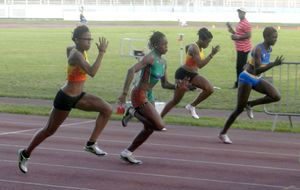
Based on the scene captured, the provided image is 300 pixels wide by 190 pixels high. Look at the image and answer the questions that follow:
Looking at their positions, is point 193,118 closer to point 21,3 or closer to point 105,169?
point 105,169

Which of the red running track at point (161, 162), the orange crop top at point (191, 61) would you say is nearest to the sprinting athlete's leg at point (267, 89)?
the red running track at point (161, 162)

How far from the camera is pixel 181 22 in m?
69.5

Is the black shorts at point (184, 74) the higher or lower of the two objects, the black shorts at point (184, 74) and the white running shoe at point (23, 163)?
the higher

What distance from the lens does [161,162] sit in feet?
38.1

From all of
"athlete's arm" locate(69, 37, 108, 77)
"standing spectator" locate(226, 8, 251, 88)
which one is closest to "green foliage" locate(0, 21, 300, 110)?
"standing spectator" locate(226, 8, 251, 88)

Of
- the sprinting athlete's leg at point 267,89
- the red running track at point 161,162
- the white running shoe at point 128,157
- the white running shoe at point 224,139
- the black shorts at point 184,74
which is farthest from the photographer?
the black shorts at point 184,74

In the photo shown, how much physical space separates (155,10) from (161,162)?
7315 centimetres

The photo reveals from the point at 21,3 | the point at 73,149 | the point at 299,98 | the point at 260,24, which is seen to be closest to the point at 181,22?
the point at 260,24

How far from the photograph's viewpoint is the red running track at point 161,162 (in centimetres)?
1000

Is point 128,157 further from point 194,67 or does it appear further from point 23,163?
point 194,67

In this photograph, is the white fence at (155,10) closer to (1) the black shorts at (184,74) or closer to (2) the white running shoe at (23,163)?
(1) the black shorts at (184,74)

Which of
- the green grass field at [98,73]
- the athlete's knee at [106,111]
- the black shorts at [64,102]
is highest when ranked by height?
the black shorts at [64,102]

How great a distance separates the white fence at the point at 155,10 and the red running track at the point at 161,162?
193ft

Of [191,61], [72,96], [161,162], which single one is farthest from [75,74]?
[191,61]
